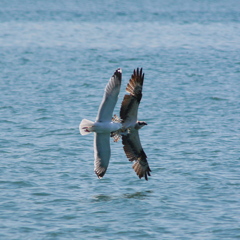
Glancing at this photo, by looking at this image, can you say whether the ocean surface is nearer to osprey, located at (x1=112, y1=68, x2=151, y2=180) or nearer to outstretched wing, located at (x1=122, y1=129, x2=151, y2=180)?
outstretched wing, located at (x1=122, y1=129, x2=151, y2=180)

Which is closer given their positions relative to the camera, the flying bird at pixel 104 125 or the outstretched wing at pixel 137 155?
the flying bird at pixel 104 125

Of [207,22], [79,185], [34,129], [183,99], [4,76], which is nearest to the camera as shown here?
[79,185]

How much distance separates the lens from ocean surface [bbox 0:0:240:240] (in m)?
10.7

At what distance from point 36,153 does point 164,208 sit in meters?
→ 4.86

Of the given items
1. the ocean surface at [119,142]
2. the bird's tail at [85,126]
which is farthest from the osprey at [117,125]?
the ocean surface at [119,142]

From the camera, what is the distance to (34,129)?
17797mm

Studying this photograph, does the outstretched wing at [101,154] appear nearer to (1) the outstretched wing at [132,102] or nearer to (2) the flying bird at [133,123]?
(2) the flying bird at [133,123]

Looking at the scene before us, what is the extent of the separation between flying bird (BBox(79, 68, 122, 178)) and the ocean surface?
2.23 ft

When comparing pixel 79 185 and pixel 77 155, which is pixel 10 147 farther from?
pixel 79 185

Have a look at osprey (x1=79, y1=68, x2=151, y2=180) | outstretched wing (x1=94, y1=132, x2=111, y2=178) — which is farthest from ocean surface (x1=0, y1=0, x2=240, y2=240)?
osprey (x1=79, y1=68, x2=151, y2=180)

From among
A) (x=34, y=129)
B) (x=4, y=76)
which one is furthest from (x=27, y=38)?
(x=34, y=129)

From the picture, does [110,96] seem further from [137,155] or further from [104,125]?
[137,155]

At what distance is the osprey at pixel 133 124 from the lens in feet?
39.2

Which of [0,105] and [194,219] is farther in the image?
[0,105]
